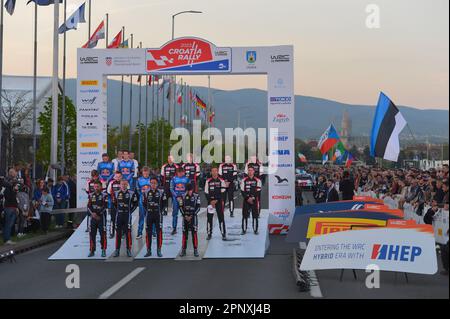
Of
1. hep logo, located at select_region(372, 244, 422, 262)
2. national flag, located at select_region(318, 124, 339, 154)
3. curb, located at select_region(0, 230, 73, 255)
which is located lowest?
curb, located at select_region(0, 230, 73, 255)

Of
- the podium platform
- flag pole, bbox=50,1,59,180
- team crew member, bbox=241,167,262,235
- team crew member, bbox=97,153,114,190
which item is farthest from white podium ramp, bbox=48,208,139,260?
flag pole, bbox=50,1,59,180

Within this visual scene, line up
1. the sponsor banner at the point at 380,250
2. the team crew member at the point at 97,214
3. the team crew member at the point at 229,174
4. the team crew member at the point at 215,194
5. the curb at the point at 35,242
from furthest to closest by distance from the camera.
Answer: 1. the team crew member at the point at 229,174
2. the team crew member at the point at 215,194
3. the curb at the point at 35,242
4. the team crew member at the point at 97,214
5. the sponsor banner at the point at 380,250

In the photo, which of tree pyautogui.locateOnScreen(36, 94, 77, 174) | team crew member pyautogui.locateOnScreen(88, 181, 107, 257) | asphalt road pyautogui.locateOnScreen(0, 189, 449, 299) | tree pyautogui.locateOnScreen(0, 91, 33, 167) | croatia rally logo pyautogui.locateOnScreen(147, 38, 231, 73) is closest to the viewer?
asphalt road pyautogui.locateOnScreen(0, 189, 449, 299)

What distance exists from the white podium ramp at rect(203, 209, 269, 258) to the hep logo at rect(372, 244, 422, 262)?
18.4ft

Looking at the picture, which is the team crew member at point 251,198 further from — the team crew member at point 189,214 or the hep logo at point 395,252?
the hep logo at point 395,252

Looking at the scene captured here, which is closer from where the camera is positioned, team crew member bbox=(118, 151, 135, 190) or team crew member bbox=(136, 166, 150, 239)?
team crew member bbox=(136, 166, 150, 239)

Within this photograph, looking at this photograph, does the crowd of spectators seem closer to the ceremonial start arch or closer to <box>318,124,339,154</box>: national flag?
the ceremonial start arch

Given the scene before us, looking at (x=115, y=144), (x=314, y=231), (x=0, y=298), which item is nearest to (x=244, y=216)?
(x=314, y=231)

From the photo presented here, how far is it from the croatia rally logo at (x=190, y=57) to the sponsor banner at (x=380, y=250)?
38.6ft

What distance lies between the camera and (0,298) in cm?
1216

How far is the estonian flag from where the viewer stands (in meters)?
22.5

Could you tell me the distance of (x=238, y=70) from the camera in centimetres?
2403

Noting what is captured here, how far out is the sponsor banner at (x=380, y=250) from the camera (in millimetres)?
12562

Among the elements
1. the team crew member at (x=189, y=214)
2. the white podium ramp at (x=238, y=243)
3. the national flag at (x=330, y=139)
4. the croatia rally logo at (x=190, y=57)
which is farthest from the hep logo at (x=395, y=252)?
the national flag at (x=330, y=139)
